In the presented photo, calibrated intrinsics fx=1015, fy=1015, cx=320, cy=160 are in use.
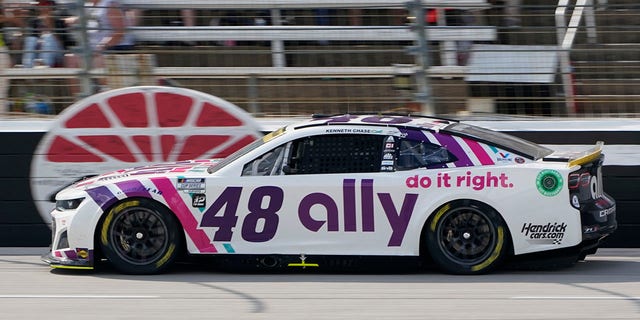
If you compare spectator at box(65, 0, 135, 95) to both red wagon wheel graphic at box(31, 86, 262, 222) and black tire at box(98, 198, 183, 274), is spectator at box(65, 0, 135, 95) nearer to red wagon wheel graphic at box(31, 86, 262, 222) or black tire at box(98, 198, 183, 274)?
red wagon wheel graphic at box(31, 86, 262, 222)

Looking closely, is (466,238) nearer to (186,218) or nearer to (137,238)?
(186,218)

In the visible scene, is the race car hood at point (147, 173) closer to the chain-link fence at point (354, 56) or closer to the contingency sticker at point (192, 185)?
the contingency sticker at point (192, 185)

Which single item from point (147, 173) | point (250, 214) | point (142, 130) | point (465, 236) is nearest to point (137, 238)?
point (147, 173)

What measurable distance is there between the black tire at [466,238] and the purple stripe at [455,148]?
0.31 m

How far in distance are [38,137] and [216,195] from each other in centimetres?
264

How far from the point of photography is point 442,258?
26.5ft

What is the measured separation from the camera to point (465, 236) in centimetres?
808

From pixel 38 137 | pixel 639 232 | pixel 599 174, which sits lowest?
pixel 639 232

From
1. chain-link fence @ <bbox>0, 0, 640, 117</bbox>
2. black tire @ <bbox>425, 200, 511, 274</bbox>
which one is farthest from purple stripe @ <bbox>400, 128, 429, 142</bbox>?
chain-link fence @ <bbox>0, 0, 640, 117</bbox>

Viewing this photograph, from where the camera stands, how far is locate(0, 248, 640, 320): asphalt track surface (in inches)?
270

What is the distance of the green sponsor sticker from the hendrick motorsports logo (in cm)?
25

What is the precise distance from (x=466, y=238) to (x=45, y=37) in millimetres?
5010

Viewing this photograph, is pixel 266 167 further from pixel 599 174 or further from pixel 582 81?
pixel 582 81

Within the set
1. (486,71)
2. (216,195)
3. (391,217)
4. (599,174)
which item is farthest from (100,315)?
(486,71)
